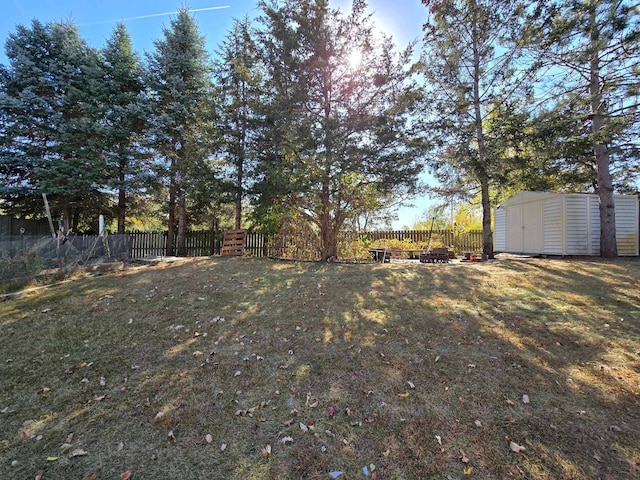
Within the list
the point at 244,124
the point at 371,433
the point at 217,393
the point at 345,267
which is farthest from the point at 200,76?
the point at 371,433

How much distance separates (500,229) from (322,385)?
13341 mm

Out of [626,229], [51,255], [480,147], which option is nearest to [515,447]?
[51,255]

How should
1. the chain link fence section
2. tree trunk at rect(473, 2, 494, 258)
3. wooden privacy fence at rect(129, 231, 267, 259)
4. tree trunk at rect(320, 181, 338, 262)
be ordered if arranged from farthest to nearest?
wooden privacy fence at rect(129, 231, 267, 259), tree trunk at rect(320, 181, 338, 262), tree trunk at rect(473, 2, 494, 258), the chain link fence section

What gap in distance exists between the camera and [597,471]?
2.04 metres

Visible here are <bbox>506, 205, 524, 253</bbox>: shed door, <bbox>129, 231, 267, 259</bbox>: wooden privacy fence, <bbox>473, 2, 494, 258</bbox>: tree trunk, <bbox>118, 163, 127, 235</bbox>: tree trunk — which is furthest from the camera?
<bbox>118, 163, 127, 235</bbox>: tree trunk

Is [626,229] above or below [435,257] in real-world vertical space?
above

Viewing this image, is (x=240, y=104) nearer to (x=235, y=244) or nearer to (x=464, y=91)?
(x=235, y=244)

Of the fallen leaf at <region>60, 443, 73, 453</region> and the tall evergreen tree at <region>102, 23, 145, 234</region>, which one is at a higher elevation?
the tall evergreen tree at <region>102, 23, 145, 234</region>

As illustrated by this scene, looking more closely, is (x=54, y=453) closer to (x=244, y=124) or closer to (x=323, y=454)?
(x=323, y=454)

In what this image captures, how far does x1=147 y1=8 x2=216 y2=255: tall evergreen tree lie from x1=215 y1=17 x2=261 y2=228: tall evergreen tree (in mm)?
1185

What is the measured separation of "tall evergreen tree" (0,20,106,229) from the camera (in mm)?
11891

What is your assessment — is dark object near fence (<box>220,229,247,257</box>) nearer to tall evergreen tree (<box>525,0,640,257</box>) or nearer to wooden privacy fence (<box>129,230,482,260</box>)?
wooden privacy fence (<box>129,230,482,260</box>)

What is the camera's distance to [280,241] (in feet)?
36.1

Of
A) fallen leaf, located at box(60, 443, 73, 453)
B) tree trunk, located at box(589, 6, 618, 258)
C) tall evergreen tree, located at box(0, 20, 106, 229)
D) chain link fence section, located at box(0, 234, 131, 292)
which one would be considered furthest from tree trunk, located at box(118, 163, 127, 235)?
tree trunk, located at box(589, 6, 618, 258)
